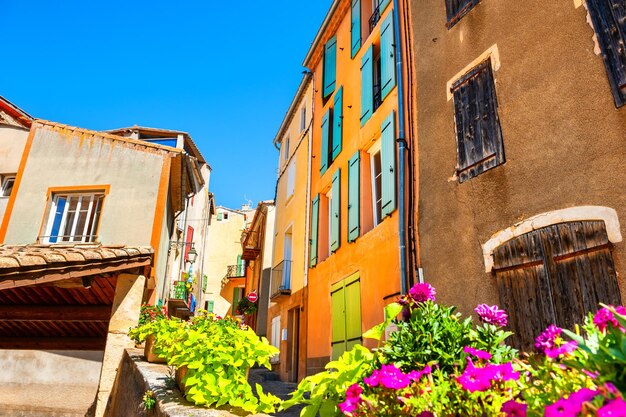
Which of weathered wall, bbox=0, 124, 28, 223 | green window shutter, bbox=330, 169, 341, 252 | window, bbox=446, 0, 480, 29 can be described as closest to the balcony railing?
window, bbox=446, 0, 480, 29

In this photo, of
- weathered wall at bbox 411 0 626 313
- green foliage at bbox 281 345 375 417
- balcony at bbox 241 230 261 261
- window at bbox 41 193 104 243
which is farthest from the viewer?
balcony at bbox 241 230 261 261

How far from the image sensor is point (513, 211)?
17.6 feet

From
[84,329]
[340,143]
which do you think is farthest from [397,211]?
[84,329]

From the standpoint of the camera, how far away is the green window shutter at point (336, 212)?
9933 millimetres

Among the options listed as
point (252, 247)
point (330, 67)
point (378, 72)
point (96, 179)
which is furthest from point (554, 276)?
point (252, 247)

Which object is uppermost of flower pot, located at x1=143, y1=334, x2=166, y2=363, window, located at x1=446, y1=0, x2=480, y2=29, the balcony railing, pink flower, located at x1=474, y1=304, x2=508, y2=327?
the balcony railing

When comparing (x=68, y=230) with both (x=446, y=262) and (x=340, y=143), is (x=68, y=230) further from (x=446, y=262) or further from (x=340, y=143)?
(x=446, y=262)

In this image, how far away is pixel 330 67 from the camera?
12.5m

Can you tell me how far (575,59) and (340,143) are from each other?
612 cm

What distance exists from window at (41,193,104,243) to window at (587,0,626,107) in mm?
10800

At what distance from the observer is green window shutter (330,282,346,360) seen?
893 centimetres

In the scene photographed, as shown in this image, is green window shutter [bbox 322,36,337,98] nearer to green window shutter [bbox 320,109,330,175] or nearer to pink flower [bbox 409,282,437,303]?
green window shutter [bbox 320,109,330,175]

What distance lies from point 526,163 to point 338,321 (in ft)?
17.4

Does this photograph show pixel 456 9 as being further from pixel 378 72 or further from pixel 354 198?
pixel 354 198
